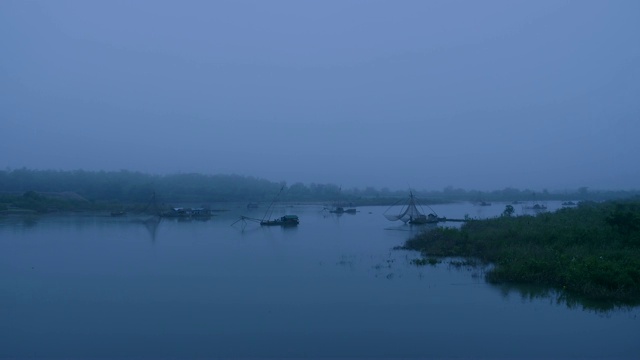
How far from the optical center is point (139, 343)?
4.74 m

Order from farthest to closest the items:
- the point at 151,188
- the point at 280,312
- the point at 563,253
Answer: the point at 151,188 → the point at 563,253 → the point at 280,312

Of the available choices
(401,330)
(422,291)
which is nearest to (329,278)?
(422,291)

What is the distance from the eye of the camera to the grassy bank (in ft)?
21.3

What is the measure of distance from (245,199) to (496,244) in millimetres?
35525

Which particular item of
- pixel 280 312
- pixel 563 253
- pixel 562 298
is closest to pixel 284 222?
pixel 563 253

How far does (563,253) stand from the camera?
26.7ft

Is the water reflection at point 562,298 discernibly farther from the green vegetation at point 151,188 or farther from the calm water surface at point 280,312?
the green vegetation at point 151,188

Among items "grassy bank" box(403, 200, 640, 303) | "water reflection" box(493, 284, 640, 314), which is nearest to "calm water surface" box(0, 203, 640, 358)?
"water reflection" box(493, 284, 640, 314)

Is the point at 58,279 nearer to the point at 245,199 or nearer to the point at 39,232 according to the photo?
the point at 39,232

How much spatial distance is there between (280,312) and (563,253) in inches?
190

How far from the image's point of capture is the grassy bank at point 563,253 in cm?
649

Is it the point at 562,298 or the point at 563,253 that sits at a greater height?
the point at 563,253

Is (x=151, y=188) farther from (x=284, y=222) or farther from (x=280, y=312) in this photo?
(x=280, y=312)

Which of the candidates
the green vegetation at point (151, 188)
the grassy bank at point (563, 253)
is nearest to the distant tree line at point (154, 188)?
the green vegetation at point (151, 188)
